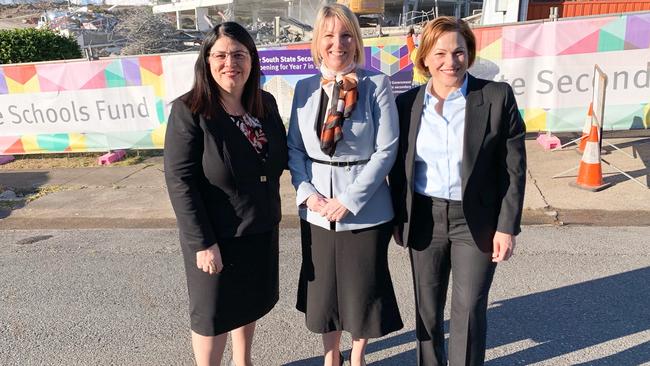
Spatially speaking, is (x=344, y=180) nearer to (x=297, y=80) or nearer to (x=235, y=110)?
(x=235, y=110)

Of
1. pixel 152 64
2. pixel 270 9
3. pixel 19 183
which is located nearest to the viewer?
pixel 19 183

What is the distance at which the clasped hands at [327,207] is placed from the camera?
2328 millimetres

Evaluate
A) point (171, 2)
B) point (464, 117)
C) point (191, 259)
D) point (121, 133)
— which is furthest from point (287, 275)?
point (171, 2)

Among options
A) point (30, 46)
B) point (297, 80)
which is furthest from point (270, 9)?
point (297, 80)

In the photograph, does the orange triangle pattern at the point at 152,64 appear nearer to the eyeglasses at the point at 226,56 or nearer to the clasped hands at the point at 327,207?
the eyeglasses at the point at 226,56

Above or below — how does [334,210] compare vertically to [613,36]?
below

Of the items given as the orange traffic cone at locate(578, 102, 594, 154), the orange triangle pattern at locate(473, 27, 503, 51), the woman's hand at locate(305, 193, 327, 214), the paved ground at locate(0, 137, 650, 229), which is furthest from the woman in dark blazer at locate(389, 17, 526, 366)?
the orange triangle pattern at locate(473, 27, 503, 51)

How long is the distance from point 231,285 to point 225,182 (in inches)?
21.4

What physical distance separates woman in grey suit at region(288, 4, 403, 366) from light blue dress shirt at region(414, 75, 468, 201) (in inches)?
5.9

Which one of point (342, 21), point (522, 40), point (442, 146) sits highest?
point (342, 21)

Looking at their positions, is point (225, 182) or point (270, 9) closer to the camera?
point (225, 182)

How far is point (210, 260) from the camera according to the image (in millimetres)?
2303

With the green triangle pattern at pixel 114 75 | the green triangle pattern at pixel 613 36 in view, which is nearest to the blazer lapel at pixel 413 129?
the green triangle pattern at pixel 613 36

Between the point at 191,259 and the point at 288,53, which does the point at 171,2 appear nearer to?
the point at 288,53
